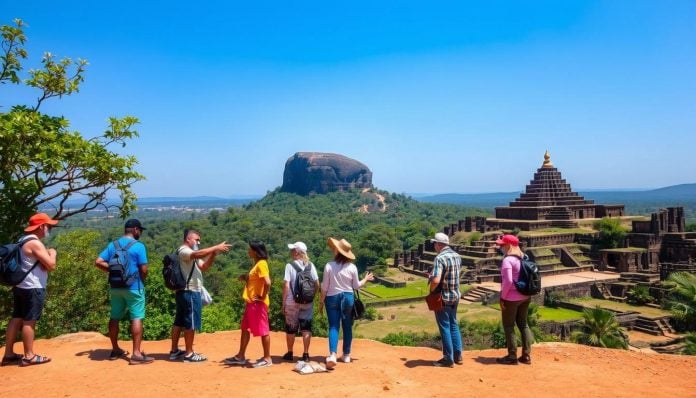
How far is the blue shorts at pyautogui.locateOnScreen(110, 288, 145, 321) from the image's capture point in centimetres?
618

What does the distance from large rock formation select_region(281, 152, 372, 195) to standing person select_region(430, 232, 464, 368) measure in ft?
386

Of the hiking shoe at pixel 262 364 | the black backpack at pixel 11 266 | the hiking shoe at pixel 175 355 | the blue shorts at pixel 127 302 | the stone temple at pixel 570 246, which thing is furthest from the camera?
the stone temple at pixel 570 246

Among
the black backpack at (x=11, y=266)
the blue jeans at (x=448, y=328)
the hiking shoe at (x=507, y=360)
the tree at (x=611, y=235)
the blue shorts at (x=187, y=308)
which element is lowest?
the tree at (x=611, y=235)

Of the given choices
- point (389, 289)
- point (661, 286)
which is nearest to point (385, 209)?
point (389, 289)

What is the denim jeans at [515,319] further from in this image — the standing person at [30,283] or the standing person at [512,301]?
the standing person at [30,283]

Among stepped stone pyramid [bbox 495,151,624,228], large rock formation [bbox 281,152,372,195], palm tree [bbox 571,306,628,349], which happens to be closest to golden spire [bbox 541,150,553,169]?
stepped stone pyramid [bbox 495,151,624,228]

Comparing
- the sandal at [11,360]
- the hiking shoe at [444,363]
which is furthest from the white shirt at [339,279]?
the sandal at [11,360]

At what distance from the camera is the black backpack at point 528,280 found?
6359 millimetres

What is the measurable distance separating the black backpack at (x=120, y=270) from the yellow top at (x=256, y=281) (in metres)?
1.52

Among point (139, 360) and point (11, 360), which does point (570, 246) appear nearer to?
point (139, 360)

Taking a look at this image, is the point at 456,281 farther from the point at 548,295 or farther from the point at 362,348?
the point at 548,295

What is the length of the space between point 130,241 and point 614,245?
3774 cm

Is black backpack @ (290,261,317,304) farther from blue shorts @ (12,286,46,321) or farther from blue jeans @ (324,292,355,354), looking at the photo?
blue shorts @ (12,286,46,321)

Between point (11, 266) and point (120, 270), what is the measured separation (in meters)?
1.26
